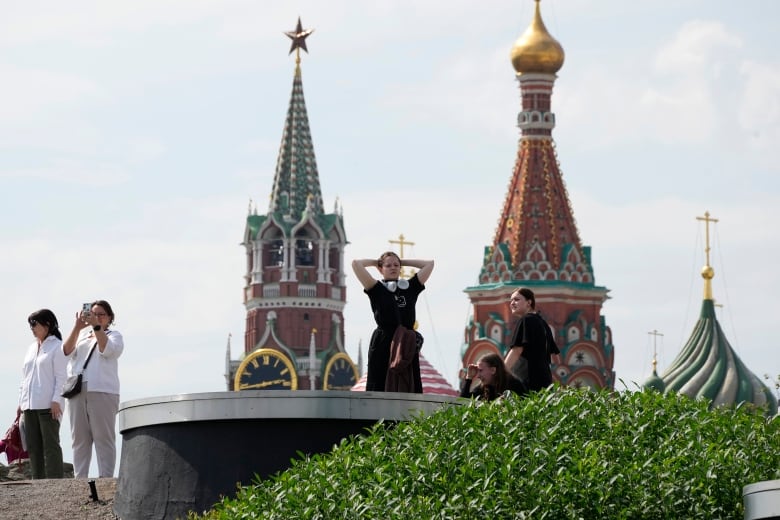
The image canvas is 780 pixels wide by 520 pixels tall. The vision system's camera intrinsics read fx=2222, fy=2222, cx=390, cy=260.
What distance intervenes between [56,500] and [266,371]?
267ft

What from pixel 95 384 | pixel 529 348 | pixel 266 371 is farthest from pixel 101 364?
pixel 266 371

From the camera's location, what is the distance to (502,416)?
12.6 m

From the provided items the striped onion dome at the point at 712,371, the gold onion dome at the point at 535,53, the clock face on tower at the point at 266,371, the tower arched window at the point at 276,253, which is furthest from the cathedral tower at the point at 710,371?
the tower arched window at the point at 276,253

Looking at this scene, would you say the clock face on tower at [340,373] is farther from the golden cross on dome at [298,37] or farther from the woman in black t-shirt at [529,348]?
the woman in black t-shirt at [529,348]

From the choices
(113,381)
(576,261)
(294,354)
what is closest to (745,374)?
(576,261)

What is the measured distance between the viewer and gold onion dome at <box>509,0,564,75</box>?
7806 cm

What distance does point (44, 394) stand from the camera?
1511 centimetres

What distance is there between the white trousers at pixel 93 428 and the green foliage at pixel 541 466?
192 centimetres

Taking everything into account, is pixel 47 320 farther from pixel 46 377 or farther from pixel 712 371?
pixel 712 371

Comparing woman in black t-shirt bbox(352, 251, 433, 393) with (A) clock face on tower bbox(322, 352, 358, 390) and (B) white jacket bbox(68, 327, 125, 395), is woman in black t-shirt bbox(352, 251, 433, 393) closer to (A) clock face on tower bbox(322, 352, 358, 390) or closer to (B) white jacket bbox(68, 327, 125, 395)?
(B) white jacket bbox(68, 327, 125, 395)

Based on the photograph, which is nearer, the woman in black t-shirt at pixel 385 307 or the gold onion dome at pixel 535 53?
the woman in black t-shirt at pixel 385 307

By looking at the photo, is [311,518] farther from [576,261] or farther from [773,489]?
[576,261]

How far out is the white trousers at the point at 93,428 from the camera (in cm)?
1490

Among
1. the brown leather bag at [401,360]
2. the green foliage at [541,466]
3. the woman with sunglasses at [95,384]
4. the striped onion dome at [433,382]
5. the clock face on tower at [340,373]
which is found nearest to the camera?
the green foliage at [541,466]
